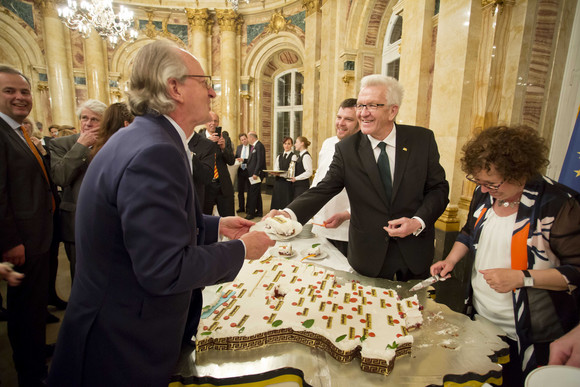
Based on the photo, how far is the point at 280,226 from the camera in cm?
166

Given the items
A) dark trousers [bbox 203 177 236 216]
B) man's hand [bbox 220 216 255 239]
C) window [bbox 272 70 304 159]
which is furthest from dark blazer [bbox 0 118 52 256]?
window [bbox 272 70 304 159]

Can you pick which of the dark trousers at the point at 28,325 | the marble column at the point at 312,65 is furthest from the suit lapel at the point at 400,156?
the marble column at the point at 312,65

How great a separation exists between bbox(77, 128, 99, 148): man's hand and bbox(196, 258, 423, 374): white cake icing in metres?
1.83

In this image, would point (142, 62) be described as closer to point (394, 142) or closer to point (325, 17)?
point (394, 142)

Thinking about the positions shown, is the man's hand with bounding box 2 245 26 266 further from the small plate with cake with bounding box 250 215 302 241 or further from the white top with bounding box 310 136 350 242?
the white top with bounding box 310 136 350 242

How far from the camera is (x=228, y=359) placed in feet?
3.76

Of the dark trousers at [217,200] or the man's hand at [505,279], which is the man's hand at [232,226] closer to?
the man's hand at [505,279]

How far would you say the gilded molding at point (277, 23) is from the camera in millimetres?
10406

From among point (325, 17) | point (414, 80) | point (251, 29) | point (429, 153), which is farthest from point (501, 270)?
point (251, 29)

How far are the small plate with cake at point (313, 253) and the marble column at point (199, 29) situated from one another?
1083cm

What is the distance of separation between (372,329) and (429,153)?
4.35 ft

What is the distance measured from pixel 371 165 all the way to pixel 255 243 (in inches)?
46.0

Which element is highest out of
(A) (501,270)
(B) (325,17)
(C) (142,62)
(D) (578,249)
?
(B) (325,17)

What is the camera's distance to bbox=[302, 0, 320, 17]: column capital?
8742mm
